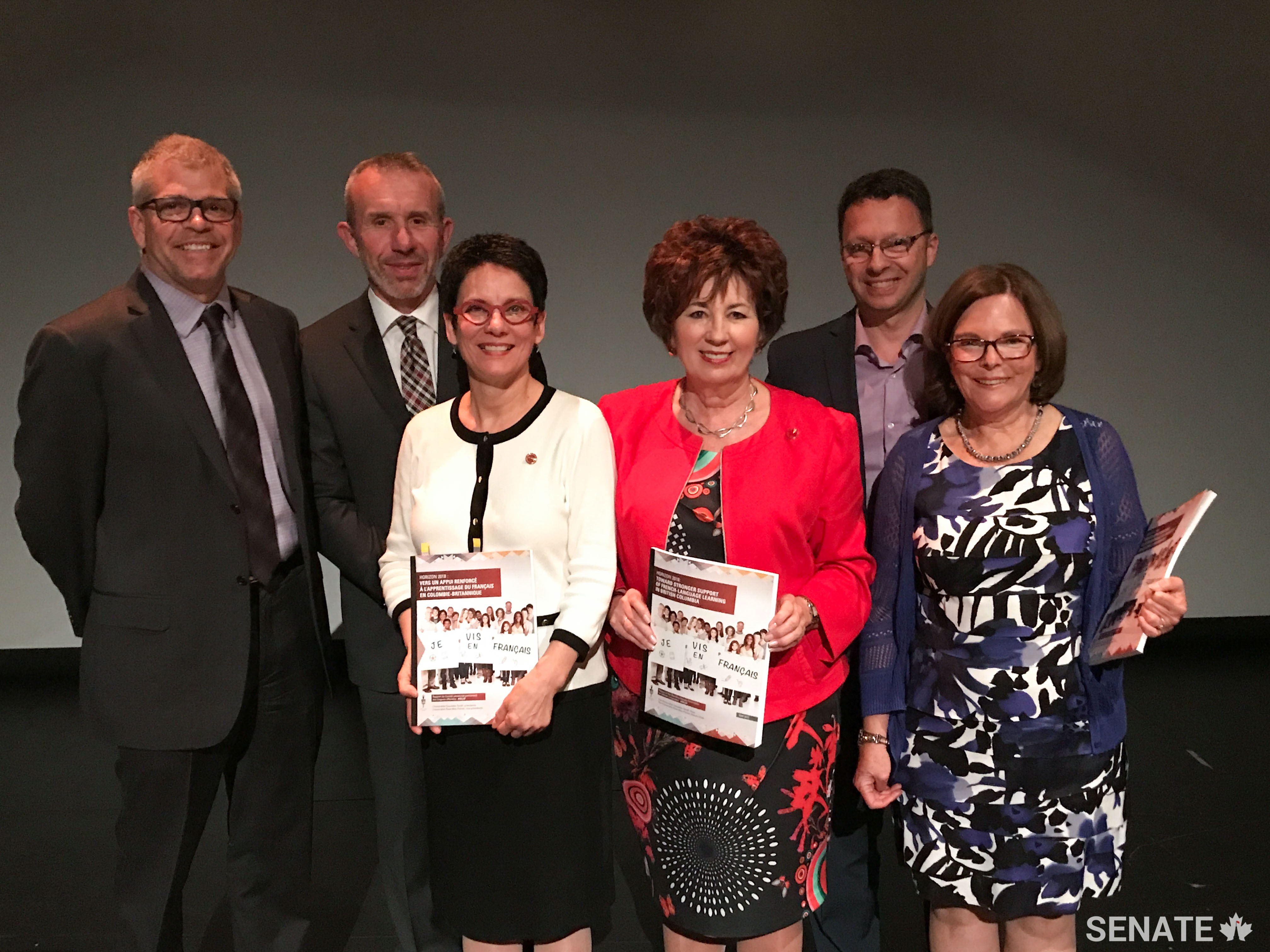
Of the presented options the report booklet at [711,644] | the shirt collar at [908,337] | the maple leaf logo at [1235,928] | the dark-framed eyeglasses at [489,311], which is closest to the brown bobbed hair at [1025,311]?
the shirt collar at [908,337]

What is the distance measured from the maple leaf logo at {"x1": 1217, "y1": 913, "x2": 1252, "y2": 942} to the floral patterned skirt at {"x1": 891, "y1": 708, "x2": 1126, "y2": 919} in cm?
118

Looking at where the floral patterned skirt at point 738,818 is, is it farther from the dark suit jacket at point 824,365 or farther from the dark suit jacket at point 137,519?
the dark suit jacket at point 137,519

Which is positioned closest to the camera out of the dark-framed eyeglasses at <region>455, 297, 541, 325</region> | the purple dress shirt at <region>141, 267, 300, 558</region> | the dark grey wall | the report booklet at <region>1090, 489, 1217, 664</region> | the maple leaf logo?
the report booklet at <region>1090, 489, 1217, 664</region>

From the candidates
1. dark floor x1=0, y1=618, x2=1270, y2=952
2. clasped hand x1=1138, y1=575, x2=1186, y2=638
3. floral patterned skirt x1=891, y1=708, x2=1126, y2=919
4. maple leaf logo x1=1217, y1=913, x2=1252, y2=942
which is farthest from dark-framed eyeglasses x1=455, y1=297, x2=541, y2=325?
maple leaf logo x1=1217, y1=913, x2=1252, y2=942

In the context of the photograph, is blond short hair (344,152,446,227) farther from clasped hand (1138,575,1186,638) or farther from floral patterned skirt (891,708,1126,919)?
clasped hand (1138,575,1186,638)

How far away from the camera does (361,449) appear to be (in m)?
2.38

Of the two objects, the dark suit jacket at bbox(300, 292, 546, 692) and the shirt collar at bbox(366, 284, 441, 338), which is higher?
the shirt collar at bbox(366, 284, 441, 338)

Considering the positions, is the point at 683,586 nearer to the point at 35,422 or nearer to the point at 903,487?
the point at 903,487

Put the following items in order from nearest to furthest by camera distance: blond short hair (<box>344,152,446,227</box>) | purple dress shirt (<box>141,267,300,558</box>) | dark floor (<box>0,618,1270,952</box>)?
purple dress shirt (<box>141,267,300,558</box>), blond short hair (<box>344,152,446,227</box>), dark floor (<box>0,618,1270,952</box>)

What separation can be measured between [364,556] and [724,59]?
364 cm

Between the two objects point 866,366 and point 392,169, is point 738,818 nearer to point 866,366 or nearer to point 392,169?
point 866,366

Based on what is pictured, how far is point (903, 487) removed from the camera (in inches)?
82.9

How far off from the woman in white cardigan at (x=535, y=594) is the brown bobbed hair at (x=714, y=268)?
0.81 feet

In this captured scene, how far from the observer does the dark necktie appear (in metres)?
2.33
